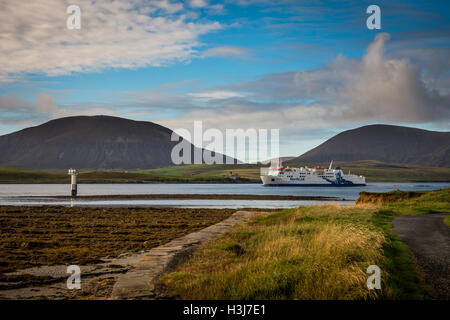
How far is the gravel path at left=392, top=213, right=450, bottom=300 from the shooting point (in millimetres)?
10505

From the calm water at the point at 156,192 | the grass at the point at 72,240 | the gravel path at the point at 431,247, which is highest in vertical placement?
the gravel path at the point at 431,247

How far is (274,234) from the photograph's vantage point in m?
18.2

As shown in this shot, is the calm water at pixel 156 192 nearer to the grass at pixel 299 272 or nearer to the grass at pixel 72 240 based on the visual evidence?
the grass at pixel 72 240

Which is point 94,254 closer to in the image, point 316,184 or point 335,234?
point 335,234

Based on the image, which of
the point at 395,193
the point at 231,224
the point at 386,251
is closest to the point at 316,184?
the point at 395,193

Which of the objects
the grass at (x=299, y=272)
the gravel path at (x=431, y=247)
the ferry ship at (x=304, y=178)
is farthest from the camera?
the ferry ship at (x=304, y=178)

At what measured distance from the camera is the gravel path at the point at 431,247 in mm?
10505

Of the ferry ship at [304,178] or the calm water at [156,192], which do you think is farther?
the ferry ship at [304,178]

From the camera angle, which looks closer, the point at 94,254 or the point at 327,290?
the point at 327,290

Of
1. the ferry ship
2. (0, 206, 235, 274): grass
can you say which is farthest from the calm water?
the ferry ship

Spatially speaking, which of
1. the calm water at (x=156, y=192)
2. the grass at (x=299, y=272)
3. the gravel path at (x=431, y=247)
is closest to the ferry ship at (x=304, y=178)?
the calm water at (x=156, y=192)

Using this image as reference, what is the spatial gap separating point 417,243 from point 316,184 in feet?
486

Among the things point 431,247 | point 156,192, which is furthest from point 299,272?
point 156,192
